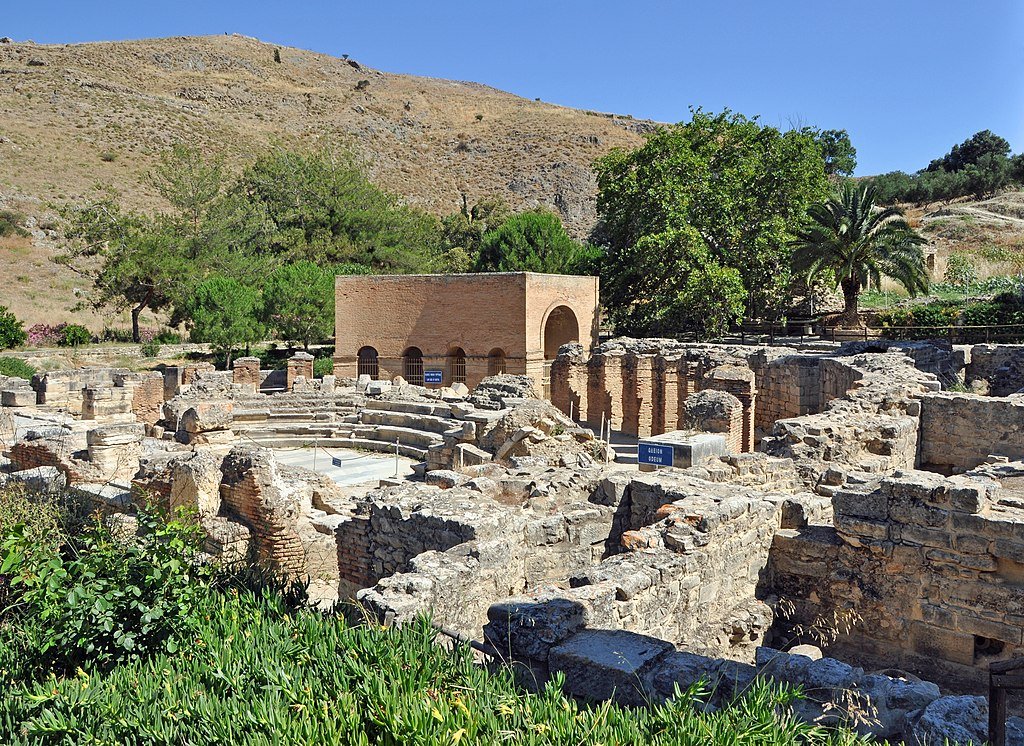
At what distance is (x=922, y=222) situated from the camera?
4909 centimetres

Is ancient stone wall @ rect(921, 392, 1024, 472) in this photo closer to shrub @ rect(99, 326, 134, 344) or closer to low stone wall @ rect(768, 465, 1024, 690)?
low stone wall @ rect(768, 465, 1024, 690)

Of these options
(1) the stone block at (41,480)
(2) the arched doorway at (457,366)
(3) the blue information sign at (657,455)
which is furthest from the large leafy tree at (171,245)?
(3) the blue information sign at (657,455)

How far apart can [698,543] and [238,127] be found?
82.4 m

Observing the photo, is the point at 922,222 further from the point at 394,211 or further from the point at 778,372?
the point at 778,372

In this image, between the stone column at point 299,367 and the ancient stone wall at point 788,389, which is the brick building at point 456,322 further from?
the ancient stone wall at point 788,389

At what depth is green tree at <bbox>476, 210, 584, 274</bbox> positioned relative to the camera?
1590 inches

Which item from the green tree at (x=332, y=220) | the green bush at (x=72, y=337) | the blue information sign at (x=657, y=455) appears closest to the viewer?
the blue information sign at (x=657, y=455)

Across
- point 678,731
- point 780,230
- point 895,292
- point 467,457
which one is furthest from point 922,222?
point 678,731

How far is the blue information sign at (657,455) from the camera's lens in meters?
10.3

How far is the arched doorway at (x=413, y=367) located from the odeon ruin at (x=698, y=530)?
14.8 metres

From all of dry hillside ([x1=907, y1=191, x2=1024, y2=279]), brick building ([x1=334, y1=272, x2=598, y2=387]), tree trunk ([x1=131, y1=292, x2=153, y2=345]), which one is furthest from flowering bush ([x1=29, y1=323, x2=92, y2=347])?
dry hillside ([x1=907, y1=191, x2=1024, y2=279])

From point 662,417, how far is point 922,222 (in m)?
Answer: 36.6

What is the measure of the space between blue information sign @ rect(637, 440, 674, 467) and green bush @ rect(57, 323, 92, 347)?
3345cm

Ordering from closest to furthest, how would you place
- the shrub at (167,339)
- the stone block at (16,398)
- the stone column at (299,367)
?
1. the stone block at (16,398)
2. the stone column at (299,367)
3. the shrub at (167,339)
